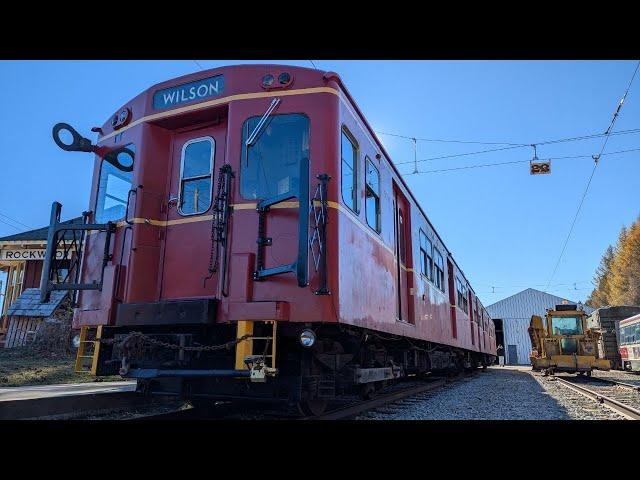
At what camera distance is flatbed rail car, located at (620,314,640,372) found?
19.7 metres

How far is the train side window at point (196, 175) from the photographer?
5.15m

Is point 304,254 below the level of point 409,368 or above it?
above

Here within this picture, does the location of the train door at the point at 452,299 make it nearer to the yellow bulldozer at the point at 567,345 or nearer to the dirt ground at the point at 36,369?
the yellow bulldozer at the point at 567,345

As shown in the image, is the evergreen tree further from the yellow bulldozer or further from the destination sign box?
the destination sign box

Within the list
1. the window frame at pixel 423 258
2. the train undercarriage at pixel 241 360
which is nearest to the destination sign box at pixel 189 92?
the train undercarriage at pixel 241 360

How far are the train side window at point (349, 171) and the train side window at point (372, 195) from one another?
0.34 m

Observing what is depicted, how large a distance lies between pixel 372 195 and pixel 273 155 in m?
1.58

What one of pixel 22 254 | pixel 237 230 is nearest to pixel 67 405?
pixel 237 230

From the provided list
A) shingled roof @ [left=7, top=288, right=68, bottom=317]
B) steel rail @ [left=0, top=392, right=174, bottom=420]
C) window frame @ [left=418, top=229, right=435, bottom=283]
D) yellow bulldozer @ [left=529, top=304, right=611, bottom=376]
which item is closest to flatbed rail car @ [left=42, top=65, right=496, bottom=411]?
steel rail @ [left=0, top=392, right=174, bottom=420]

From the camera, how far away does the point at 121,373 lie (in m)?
4.50
